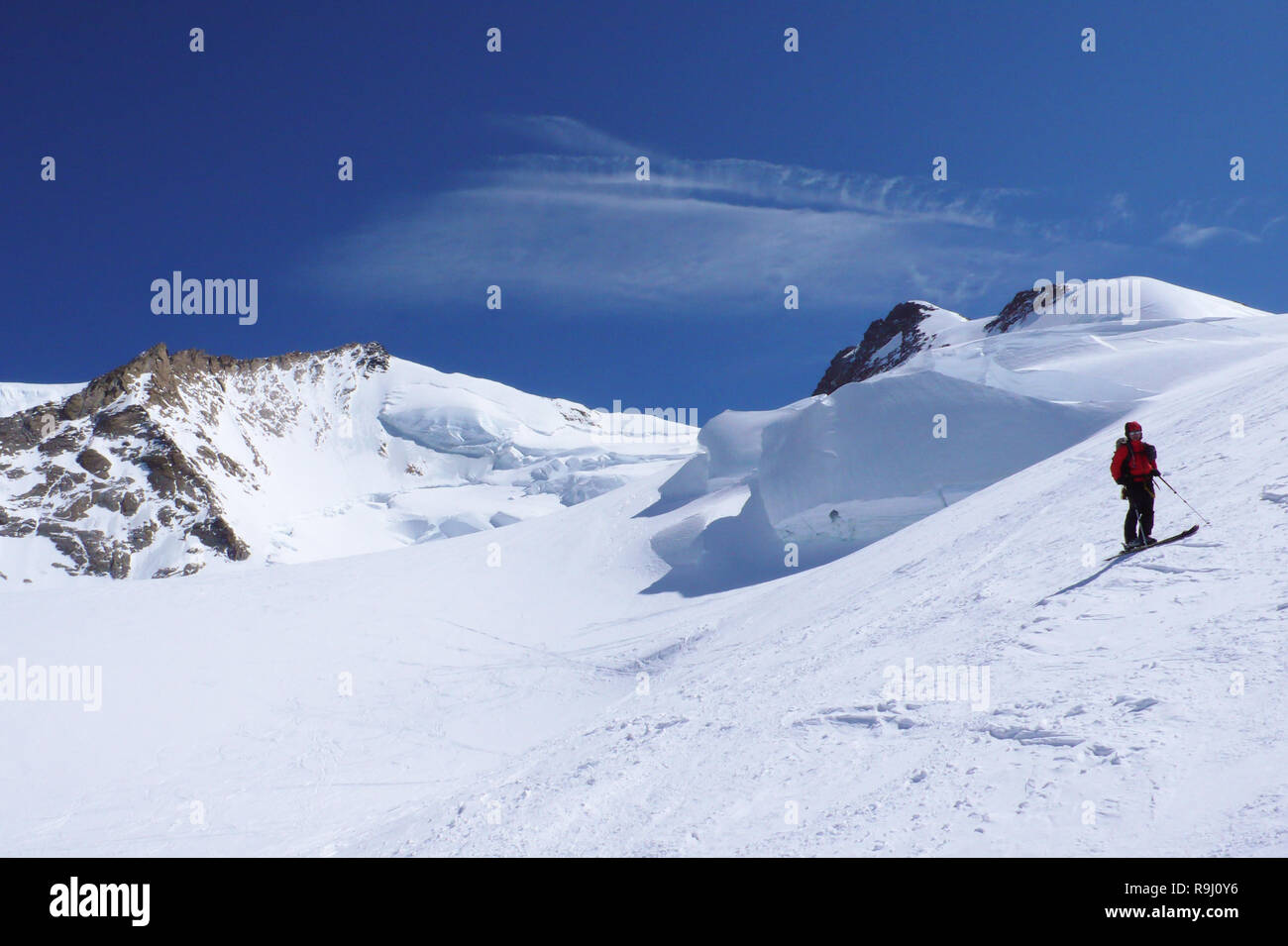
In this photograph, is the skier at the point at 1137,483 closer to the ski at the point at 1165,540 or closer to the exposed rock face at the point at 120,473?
the ski at the point at 1165,540

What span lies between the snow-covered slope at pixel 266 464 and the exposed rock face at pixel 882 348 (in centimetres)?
3220

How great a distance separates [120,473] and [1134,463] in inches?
7186

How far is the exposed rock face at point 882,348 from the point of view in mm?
71250

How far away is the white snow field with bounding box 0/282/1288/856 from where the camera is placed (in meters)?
5.68

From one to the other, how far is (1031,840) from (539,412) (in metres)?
167

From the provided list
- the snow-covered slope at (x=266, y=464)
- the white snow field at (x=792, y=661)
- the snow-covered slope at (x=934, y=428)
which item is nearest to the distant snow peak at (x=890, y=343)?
the snow-covered slope at (x=266, y=464)

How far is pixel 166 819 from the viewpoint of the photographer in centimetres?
1141

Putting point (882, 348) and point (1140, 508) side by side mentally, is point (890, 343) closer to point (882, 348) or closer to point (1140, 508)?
point (882, 348)

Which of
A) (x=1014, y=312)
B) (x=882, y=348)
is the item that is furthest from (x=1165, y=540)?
(x=882, y=348)

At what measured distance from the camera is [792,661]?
405 inches

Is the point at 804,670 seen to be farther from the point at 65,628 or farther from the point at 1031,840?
the point at 65,628

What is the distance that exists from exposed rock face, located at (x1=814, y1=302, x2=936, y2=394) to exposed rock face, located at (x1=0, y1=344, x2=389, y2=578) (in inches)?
4154

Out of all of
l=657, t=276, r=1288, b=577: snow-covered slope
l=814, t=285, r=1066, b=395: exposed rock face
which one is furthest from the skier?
l=814, t=285, r=1066, b=395: exposed rock face
